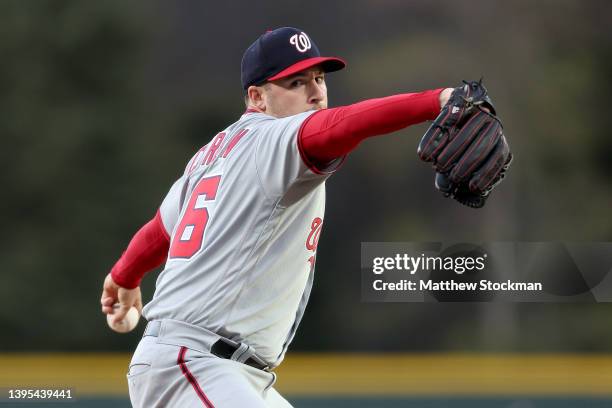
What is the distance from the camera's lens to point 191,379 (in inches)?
79.4

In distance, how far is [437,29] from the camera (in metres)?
8.91

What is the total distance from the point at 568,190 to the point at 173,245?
7.00 metres

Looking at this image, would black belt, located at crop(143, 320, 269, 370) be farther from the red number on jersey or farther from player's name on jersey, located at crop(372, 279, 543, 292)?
player's name on jersey, located at crop(372, 279, 543, 292)

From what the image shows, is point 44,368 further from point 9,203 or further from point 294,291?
point 294,291

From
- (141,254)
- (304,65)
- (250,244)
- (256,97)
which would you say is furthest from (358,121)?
(141,254)

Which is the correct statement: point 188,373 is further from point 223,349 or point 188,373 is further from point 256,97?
point 256,97

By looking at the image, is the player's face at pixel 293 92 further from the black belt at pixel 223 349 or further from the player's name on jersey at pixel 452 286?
the player's name on jersey at pixel 452 286

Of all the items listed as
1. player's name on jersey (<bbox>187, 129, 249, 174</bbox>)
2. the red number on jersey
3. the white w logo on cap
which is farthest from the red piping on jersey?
the white w logo on cap

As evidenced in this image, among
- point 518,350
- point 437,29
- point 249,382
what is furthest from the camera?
point 437,29

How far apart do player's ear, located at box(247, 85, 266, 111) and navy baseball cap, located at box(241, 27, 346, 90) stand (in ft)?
0.05

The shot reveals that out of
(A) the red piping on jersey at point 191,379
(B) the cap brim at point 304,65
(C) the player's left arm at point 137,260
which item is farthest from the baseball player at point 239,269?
(C) the player's left arm at point 137,260

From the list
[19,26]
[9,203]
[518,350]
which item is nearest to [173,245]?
[518,350]

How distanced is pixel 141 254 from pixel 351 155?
592 cm

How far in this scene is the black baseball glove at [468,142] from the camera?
1.68m
